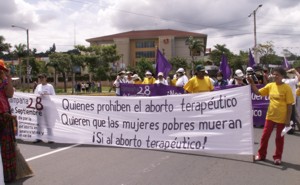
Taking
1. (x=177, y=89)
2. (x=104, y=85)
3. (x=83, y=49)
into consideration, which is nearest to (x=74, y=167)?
(x=177, y=89)

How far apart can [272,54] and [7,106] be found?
83.5 metres

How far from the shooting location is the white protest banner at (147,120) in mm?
6613

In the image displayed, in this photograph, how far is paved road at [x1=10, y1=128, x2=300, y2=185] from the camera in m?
5.48

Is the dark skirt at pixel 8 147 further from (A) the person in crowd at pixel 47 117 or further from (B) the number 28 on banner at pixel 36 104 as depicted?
(B) the number 28 on banner at pixel 36 104

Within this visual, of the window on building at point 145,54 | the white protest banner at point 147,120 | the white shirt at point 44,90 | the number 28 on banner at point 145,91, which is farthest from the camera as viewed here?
the window on building at point 145,54

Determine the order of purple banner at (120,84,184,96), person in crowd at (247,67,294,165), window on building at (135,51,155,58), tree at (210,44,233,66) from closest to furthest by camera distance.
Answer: person in crowd at (247,67,294,165)
purple banner at (120,84,184,96)
tree at (210,44,233,66)
window on building at (135,51,155,58)

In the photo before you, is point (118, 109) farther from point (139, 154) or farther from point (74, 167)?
point (74, 167)

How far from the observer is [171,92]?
11.6 metres

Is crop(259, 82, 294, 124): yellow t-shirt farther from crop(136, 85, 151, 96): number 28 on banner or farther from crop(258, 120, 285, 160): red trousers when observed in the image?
crop(136, 85, 151, 96): number 28 on banner

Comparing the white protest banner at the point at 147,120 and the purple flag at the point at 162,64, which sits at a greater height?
the purple flag at the point at 162,64

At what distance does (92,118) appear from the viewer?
26.4 feet

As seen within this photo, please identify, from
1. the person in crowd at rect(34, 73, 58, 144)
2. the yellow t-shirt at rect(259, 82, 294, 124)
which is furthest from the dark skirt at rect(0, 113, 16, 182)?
the yellow t-shirt at rect(259, 82, 294, 124)

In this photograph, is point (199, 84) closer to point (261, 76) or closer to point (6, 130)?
point (6, 130)

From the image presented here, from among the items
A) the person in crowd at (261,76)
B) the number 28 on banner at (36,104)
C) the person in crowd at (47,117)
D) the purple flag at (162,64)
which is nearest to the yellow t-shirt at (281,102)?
the person in crowd at (47,117)
